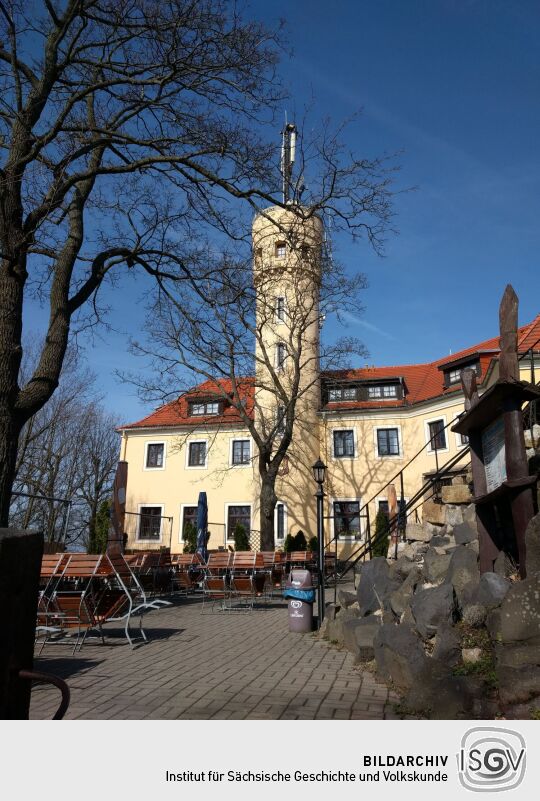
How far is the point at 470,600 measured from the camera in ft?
16.7

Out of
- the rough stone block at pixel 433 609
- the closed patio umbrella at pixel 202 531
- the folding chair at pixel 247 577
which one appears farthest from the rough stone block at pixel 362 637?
the closed patio umbrella at pixel 202 531

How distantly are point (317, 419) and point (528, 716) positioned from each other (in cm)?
2730

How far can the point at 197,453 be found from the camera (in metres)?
32.2

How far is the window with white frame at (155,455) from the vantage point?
3253 centimetres

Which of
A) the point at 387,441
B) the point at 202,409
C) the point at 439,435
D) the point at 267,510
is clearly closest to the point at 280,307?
the point at 267,510

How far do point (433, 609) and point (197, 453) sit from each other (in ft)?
90.1

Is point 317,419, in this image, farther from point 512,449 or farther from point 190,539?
point 512,449

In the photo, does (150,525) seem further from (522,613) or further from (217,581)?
(522,613)

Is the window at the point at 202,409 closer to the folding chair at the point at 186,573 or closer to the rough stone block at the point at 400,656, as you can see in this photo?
the folding chair at the point at 186,573

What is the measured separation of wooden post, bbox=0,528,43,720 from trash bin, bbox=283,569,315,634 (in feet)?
24.4

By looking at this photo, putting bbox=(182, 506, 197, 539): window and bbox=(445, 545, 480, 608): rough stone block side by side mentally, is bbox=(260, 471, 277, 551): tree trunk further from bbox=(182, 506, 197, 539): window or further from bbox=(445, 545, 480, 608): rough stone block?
bbox=(445, 545, 480, 608): rough stone block
